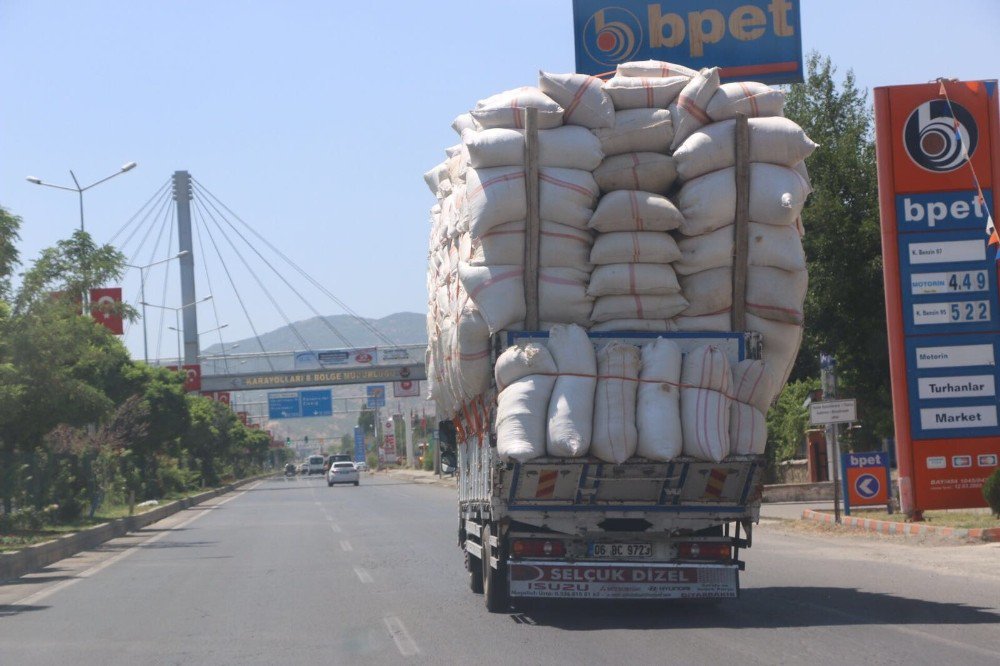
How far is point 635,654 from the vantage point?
8.85 m

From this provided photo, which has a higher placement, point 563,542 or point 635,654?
point 563,542

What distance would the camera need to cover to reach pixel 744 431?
10258 millimetres

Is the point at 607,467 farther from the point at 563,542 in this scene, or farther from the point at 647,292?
the point at 647,292

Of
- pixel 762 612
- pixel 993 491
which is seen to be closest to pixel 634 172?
pixel 762 612

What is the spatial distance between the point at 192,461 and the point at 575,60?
39.4 m

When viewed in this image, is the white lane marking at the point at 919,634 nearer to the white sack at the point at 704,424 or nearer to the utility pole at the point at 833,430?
the white sack at the point at 704,424

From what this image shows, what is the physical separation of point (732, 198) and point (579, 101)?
1.59 meters

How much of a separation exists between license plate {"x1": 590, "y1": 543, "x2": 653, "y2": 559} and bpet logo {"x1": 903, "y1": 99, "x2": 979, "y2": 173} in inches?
486

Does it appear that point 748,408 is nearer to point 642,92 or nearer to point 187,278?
point 642,92

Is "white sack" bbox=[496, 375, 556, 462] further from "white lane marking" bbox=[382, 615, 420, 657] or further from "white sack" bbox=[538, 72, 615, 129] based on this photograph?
Answer: "white sack" bbox=[538, 72, 615, 129]

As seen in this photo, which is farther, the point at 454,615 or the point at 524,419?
the point at 454,615

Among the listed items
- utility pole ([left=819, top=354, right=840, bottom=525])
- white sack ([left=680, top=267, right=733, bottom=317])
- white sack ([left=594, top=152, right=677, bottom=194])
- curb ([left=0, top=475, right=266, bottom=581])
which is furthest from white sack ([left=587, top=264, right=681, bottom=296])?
utility pole ([left=819, top=354, right=840, bottom=525])

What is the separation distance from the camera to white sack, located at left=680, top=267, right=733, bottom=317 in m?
10.8

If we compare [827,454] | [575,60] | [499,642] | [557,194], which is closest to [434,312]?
[557,194]
